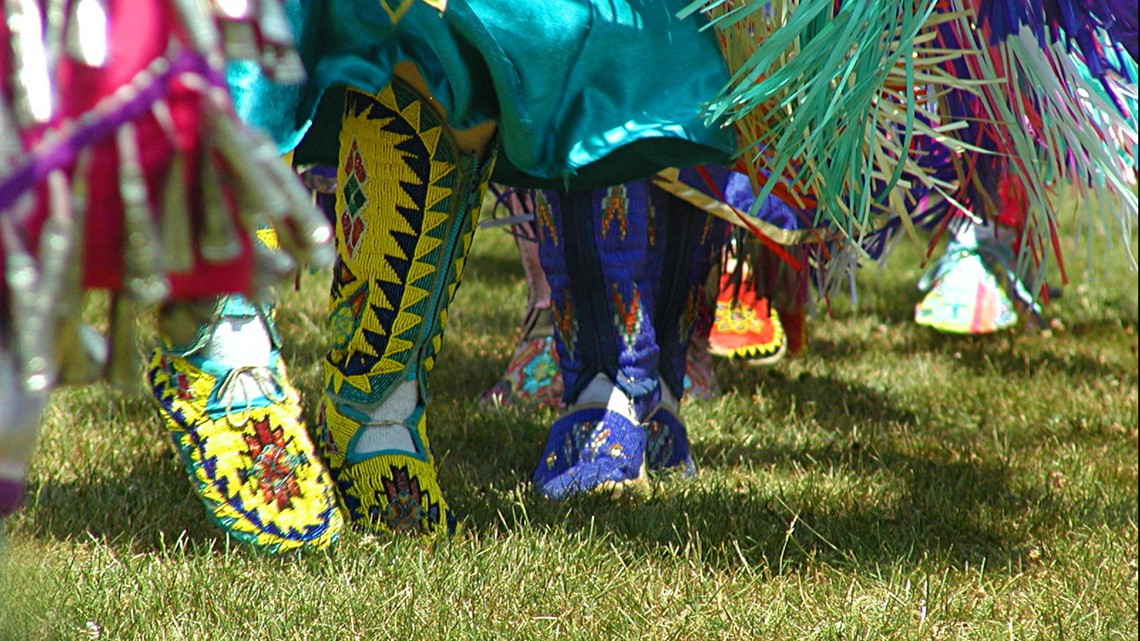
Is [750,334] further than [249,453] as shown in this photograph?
Yes

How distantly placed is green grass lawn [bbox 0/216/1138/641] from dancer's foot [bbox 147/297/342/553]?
46 millimetres

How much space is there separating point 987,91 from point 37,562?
1174 millimetres

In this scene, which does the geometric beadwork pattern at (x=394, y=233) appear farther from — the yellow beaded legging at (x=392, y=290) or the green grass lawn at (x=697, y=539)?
the green grass lawn at (x=697, y=539)

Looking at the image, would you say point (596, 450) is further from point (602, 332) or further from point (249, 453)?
point (249, 453)

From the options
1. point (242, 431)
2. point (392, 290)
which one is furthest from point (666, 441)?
point (242, 431)

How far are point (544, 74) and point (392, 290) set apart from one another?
1.01 feet

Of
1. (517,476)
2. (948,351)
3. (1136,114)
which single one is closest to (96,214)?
(517,476)

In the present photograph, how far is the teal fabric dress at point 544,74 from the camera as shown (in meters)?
1.21

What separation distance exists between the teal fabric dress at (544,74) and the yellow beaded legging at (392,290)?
74 millimetres

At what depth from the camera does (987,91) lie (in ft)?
4.86

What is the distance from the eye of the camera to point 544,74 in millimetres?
1251

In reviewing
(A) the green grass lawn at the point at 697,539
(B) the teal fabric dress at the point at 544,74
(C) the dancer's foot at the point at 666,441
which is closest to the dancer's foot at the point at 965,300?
(A) the green grass lawn at the point at 697,539

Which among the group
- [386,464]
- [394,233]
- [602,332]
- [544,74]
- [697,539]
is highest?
[544,74]

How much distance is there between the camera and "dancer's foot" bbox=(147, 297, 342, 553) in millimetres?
1324
